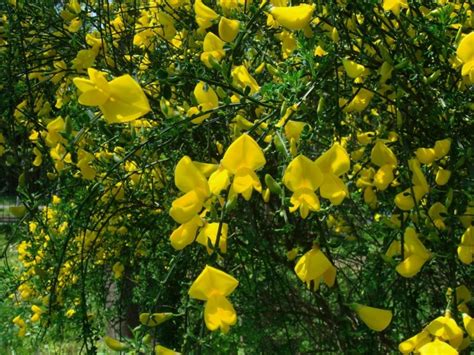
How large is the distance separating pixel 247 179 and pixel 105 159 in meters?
0.92

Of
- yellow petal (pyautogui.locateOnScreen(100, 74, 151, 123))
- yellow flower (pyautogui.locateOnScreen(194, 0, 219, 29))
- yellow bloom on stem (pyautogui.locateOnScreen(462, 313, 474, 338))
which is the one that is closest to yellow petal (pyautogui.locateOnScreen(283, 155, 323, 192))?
yellow petal (pyautogui.locateOnScreen(100, 74, 151, 123))

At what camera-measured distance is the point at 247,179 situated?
2.99ft

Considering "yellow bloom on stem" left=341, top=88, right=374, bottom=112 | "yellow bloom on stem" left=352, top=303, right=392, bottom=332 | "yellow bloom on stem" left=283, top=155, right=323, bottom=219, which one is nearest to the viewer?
"yellow bloom on stem" left=283, top=155, right=323, bottom=219

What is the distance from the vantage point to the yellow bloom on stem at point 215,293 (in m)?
0.93

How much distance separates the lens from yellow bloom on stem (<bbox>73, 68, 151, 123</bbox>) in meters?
0.95

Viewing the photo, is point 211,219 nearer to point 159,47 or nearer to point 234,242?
point 234,242

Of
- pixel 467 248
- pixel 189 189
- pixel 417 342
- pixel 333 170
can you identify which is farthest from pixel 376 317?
pixel 189 189

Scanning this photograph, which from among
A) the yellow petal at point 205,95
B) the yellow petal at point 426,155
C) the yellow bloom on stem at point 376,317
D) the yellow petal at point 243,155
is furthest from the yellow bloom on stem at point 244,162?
the yellow petal at point 426,155

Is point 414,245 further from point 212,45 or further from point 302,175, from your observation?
point 212,45

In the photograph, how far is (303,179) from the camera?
0.89 metres

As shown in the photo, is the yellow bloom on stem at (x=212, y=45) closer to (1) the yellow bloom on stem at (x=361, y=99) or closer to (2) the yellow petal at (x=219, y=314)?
(1) the yellow bloom on stem at (x=361, y=99)

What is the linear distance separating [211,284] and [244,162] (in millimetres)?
184

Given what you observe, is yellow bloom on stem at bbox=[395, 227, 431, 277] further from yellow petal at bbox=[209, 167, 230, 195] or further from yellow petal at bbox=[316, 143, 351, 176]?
yellow petal at bbox=[209, 167, 230, 195]

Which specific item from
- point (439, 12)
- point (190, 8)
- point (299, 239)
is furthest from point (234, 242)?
point (439, 12)
